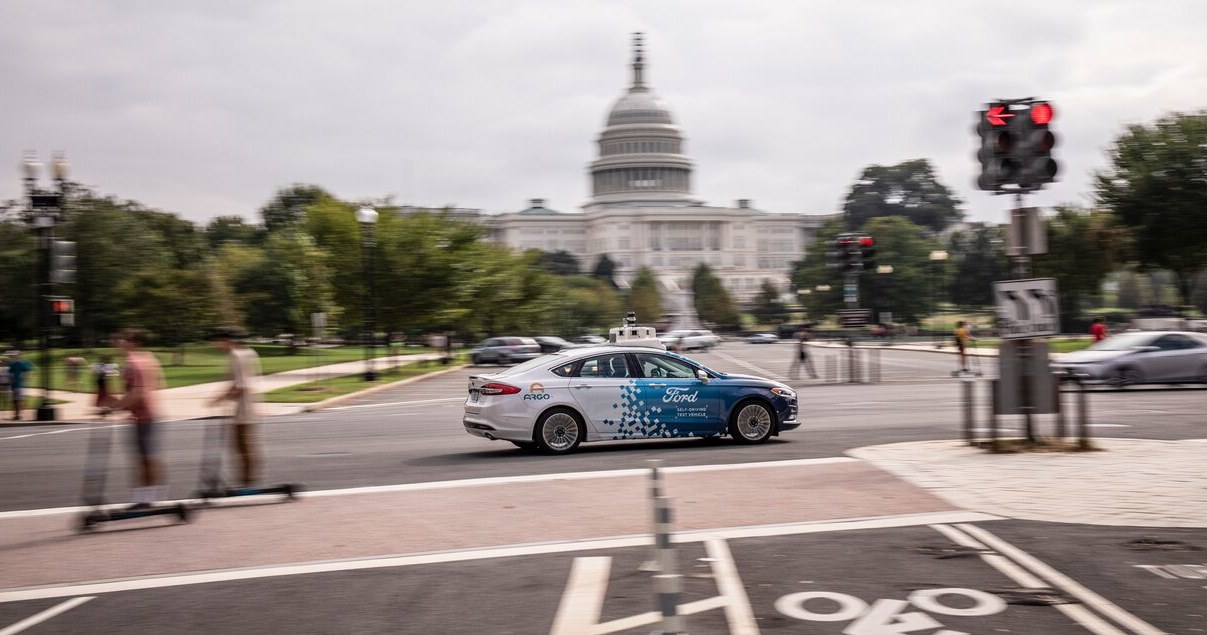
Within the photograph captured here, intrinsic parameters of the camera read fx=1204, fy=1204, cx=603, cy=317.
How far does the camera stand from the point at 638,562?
8883mm

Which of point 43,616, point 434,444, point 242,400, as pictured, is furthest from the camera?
point 434,444

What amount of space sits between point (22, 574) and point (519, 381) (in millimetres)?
7757

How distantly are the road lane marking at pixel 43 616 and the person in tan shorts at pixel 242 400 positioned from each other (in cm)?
387

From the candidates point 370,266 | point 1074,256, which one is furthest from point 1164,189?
point 370,266

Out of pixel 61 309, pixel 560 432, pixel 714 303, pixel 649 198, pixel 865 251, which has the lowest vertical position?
pixel 560 432

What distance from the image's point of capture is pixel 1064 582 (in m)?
7.94

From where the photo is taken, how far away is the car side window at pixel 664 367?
16.7m

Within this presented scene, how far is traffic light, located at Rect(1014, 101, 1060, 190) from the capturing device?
14.2m

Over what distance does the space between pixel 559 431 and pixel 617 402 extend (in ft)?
2.91

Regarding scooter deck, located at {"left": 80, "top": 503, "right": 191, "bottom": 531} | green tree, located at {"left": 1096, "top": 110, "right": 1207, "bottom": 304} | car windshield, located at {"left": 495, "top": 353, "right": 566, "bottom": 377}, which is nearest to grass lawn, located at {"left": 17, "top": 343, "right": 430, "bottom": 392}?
car windshield, located at {"left": 495, "top": 353, "right": 566, "bottom": 377}

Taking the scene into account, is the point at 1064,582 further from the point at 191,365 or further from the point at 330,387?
the point at 191,365

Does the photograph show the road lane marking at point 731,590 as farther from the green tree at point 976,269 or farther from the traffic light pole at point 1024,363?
the green tree at point 976,269

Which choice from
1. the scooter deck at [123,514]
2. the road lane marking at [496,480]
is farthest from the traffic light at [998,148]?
the scooter deck at [123,514]

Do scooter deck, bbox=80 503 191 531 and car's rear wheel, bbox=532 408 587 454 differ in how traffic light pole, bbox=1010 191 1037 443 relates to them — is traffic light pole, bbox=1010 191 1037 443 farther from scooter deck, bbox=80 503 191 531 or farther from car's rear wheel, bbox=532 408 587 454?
scooter deck, bbox=80 503 191 531
